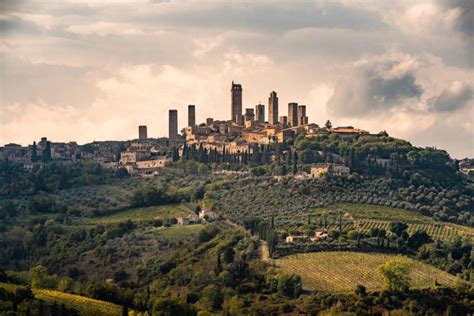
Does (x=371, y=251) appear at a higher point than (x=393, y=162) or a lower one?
lower

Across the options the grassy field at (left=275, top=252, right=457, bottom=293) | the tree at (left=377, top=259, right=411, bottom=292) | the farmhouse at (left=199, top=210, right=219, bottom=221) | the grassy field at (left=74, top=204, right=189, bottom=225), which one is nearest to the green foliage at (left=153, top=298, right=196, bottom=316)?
the grassy field at (left=275, top=252, right=457, bottom=293)

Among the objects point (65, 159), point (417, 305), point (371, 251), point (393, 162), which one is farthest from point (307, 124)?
point (417, 305)

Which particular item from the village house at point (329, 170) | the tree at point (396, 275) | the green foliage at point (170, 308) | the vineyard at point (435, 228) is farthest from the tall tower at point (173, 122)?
the green foliage at point (170, 308)

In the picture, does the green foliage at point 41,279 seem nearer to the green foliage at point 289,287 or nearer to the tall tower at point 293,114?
the green foliage at point 289,287

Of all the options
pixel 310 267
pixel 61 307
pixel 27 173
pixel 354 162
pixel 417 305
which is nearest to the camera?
pixel 61 307

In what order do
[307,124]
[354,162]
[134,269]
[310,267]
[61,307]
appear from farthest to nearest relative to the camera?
[307,124] < [354,162] < [134,269] < [310,267] < [61,307]

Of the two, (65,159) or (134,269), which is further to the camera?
(65,159)

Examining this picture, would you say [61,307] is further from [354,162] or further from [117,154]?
[117,154]
